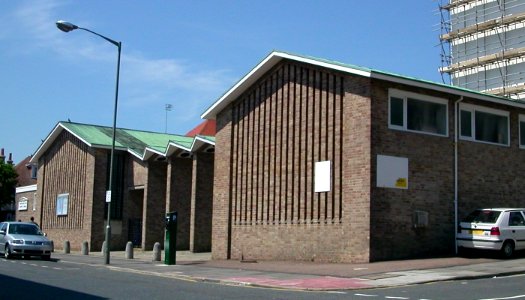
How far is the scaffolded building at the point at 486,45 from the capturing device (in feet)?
171

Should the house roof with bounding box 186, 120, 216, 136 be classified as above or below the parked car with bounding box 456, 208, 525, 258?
above

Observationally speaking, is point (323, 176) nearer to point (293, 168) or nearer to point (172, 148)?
point (293, 168)

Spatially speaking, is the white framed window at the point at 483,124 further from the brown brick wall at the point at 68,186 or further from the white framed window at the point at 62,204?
the white framed window at the point at 62,204

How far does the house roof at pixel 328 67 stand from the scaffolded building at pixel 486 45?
90.5 feet

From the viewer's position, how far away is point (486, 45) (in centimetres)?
5500

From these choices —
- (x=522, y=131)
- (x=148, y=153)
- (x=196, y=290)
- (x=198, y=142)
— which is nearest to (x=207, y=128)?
(x=148, y=153)

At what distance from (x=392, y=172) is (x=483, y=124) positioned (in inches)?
215

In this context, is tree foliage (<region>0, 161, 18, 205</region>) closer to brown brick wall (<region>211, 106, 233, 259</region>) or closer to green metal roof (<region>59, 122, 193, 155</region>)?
green metal roof (<region>59, 122, 193, 155</region>)

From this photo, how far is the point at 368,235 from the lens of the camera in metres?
21.7

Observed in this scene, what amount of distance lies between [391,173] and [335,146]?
227cm

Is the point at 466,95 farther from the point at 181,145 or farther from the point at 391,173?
the point at 181,145

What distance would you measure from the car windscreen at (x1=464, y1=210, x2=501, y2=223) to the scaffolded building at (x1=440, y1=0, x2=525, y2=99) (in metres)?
32.0

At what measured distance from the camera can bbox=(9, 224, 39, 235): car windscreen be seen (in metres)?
28.1

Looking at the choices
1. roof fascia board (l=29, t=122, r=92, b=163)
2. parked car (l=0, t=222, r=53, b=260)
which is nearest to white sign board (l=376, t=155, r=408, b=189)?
parked car (l=0, t=222, r=53, b=260)
